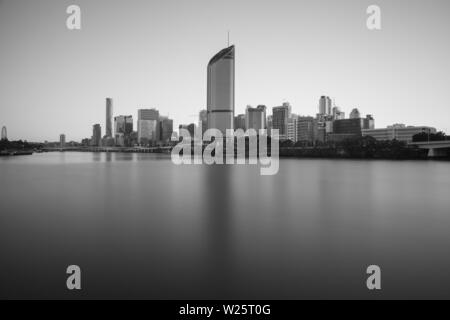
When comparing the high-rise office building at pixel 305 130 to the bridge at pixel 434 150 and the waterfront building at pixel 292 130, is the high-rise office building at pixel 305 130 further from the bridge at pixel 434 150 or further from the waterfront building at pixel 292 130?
the bridge at pixel 434 150

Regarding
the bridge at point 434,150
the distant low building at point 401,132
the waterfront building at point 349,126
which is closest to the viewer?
the bridge at point 434,150

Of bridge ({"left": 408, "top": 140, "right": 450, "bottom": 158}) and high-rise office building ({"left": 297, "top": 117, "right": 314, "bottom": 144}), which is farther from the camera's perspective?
high-rise office building ({"left": 297, "top": 117, "right": 314, "bottom": 144})

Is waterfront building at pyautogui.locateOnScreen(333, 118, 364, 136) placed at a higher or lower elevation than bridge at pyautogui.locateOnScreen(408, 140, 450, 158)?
higher

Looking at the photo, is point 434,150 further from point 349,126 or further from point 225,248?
point 349,126

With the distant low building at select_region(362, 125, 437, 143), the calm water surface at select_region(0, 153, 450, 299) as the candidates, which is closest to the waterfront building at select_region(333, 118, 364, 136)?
the distant low building at select_region(362, 125, 437, 143)

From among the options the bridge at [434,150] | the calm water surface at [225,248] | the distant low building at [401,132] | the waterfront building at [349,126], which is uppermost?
the waterfront building at [349,126]

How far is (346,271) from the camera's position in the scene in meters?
7.98

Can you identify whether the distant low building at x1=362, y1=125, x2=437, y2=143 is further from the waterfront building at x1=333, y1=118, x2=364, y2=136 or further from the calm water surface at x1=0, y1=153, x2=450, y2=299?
the calm water surface at x1=0, y1=153, x2=450, y2=299

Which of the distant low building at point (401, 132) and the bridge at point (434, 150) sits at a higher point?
the distant low building at point (401, 132)

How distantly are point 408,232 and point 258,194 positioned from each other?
11.8m

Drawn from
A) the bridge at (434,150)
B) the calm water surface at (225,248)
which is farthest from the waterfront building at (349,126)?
the calm water surface at (225,248)

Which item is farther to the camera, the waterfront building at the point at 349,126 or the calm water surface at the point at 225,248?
the waterfront building at the point at 349,126
